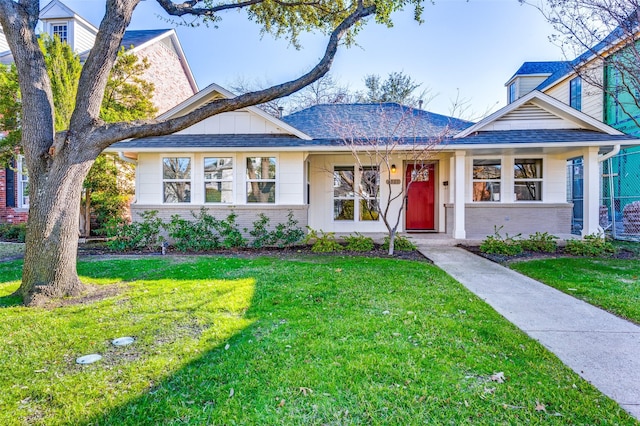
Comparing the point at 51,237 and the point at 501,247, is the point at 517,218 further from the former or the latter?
the point at 51,237

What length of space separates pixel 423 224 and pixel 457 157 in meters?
3.02

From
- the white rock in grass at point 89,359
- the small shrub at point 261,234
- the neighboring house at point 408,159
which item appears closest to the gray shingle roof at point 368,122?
the neighboring house at point 408,159

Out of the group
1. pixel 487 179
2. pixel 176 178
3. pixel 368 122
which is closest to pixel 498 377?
pixel 487 179

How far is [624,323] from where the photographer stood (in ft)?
13.2

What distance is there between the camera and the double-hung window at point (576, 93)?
1524 cm

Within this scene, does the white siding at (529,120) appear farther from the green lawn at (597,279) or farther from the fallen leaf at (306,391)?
the fallen leaf at (306,391)

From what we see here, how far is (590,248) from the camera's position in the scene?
8508 millimetres

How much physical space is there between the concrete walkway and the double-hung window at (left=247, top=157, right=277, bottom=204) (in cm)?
562

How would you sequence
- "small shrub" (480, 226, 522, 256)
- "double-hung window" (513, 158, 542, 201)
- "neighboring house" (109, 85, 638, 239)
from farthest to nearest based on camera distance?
"double-hung window" (513, 158, 542, 201)
"neighboring house" (109, 85, 638, 239)
"small shrub" (480, 226, 522, 256)

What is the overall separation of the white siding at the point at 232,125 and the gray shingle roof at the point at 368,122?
1478 millimetres

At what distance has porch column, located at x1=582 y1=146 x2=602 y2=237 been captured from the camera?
372 inches

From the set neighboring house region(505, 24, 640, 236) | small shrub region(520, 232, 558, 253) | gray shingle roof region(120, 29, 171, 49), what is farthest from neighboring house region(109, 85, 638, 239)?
gray shingle roof region(120, 29, 171, 49)

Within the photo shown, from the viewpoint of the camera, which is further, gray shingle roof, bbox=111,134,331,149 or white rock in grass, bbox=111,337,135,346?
gray shingle roof, bbox=111,134,331,149

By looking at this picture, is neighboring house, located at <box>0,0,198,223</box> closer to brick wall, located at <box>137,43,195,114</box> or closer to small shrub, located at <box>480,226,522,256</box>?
brick wall, located at <box>137,43,195,114</box>
